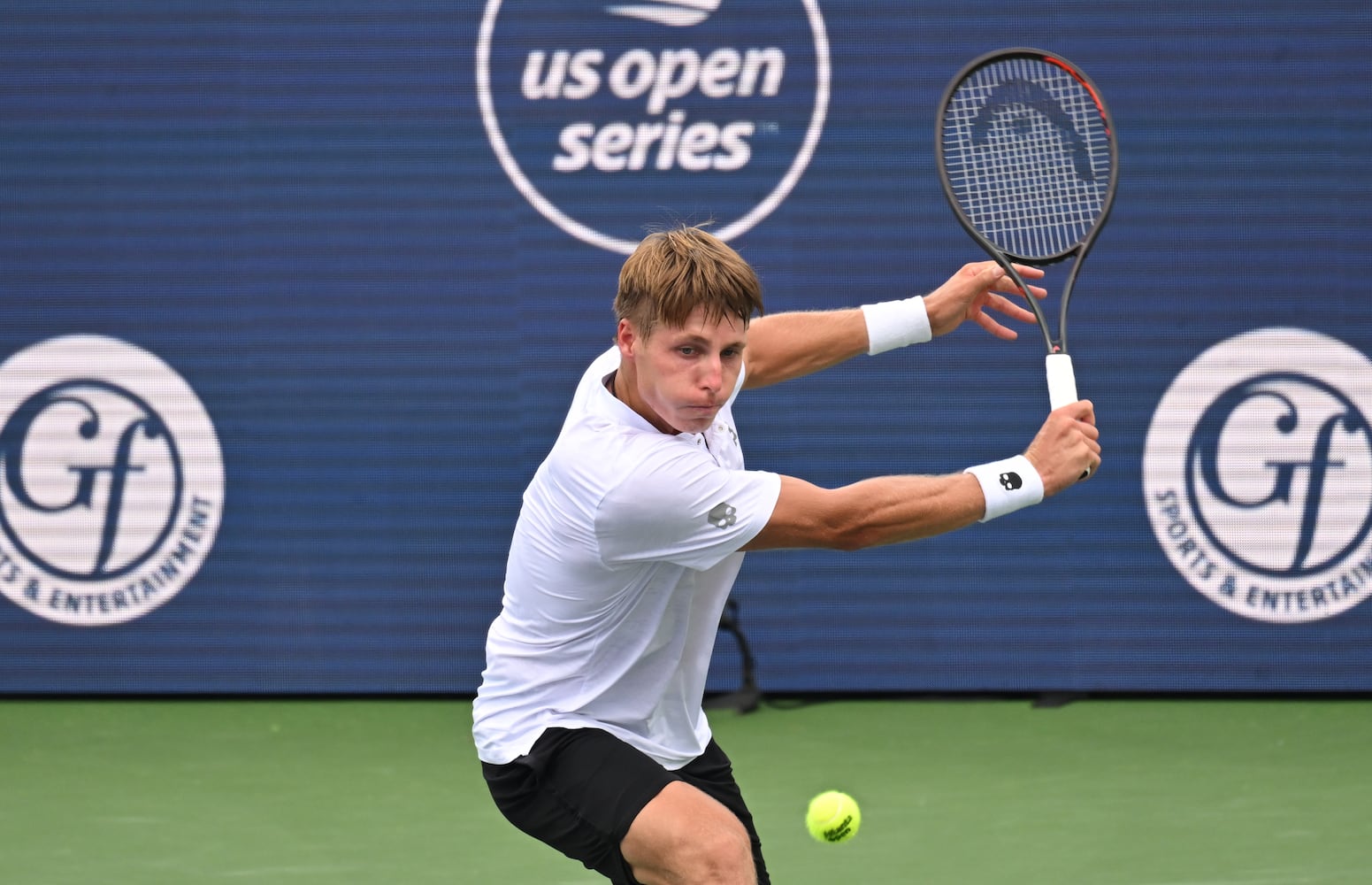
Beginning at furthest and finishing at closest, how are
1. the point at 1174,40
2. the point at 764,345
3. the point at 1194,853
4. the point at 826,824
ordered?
the point at 1174,40 → the point at 1194,853 → the point at 826,824 → the point at 764,345

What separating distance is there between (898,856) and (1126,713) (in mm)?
1972

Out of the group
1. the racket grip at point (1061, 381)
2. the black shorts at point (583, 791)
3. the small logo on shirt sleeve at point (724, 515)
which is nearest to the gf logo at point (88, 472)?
the black shorts at point (583, 791)

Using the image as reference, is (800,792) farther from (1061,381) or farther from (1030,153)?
(1061,381)

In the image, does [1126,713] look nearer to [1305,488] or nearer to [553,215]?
Answer: [1305,488]

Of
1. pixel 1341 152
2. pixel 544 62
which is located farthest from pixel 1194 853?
pixel 544 62

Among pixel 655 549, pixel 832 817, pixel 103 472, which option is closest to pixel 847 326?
pixel 655 549

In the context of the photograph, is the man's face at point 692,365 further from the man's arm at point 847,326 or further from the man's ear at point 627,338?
the man's arm at point 847,326

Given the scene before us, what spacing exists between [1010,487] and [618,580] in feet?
2.38

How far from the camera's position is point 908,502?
3.27 metres

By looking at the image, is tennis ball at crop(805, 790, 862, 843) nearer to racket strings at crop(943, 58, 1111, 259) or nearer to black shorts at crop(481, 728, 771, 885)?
black shorts at crop(481, 728, 771, 885)

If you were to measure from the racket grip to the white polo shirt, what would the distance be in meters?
0.54

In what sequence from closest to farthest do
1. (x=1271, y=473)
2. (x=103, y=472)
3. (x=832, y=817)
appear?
(x=832, y=817) < (x=1271, y=473) < (x=103, y=472)

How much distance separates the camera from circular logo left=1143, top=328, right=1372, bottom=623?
22.0ft

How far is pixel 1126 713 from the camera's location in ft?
22.1
